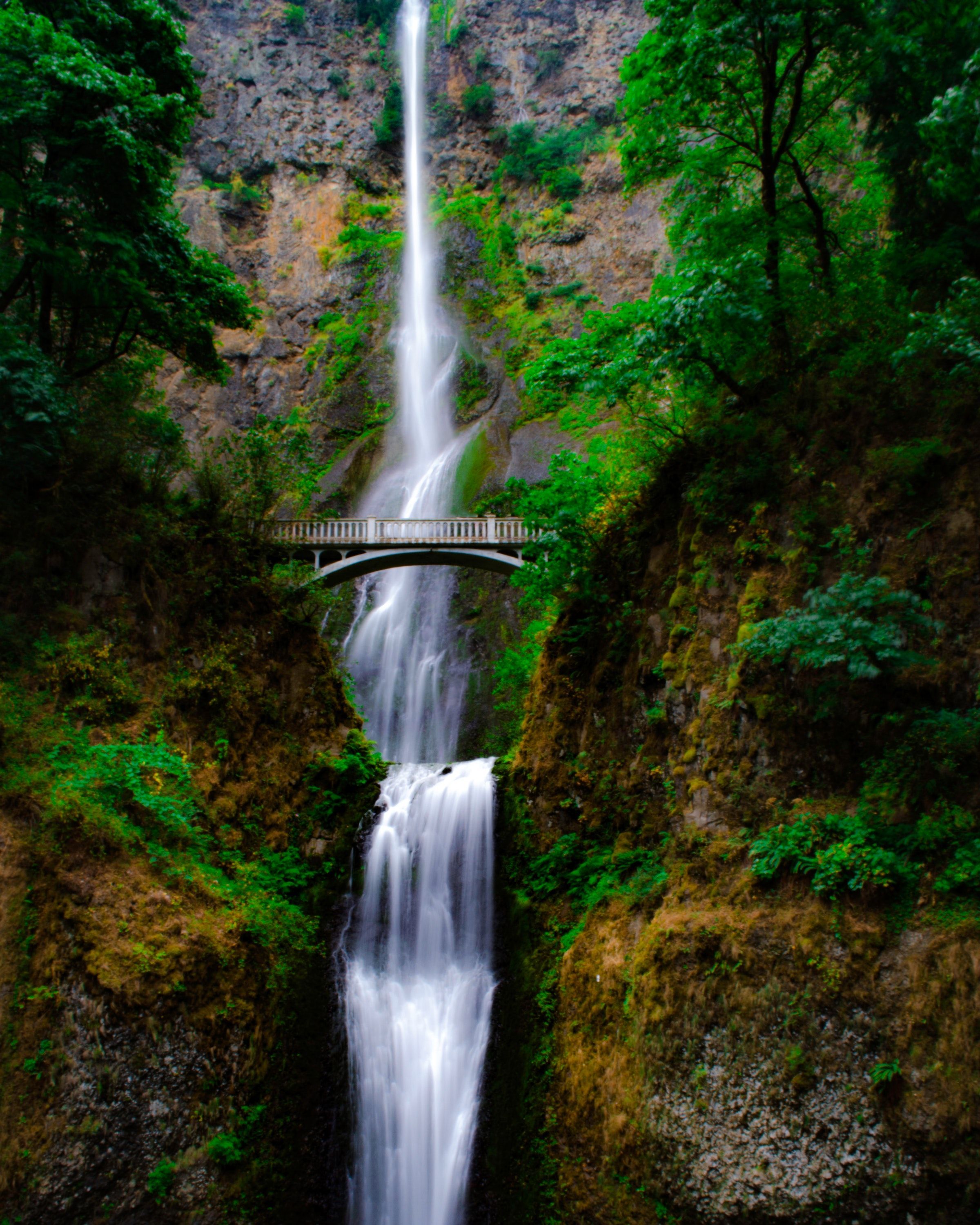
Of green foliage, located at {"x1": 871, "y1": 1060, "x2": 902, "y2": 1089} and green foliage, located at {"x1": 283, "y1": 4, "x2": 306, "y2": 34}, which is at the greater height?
green foliage, located at {"x1": 283, "y1": 4, "x2": 306, "y2": 34}

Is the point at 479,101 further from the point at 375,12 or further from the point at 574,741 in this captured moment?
the point at 574,741

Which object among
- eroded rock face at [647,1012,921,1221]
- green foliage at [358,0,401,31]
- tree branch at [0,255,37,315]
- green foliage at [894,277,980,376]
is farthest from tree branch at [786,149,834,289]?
green foliage at [358,0,401,31]

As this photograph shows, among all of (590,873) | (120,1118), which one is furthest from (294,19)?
(120,1118)

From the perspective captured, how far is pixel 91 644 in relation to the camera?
10.2m

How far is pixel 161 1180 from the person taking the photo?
7.08 meters

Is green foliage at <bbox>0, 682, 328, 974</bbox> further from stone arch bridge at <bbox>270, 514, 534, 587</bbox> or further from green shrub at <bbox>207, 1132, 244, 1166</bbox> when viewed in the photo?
stone arch bridge at <bbox>270, 514, 534, 587</bbox>

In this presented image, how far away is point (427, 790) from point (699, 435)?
7.41 m

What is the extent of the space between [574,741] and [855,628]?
5.63 meters

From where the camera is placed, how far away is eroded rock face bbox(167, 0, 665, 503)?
1302 inches

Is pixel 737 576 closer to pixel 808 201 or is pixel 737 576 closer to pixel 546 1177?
pixel 808 201

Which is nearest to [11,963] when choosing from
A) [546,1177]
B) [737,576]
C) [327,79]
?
[546,1177]

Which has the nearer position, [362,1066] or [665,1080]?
[665,1080]

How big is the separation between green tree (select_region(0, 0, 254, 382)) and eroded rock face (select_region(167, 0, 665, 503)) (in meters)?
17.8

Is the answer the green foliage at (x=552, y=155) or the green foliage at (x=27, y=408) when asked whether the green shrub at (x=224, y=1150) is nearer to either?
the green foliage at (x=27, y=408)
